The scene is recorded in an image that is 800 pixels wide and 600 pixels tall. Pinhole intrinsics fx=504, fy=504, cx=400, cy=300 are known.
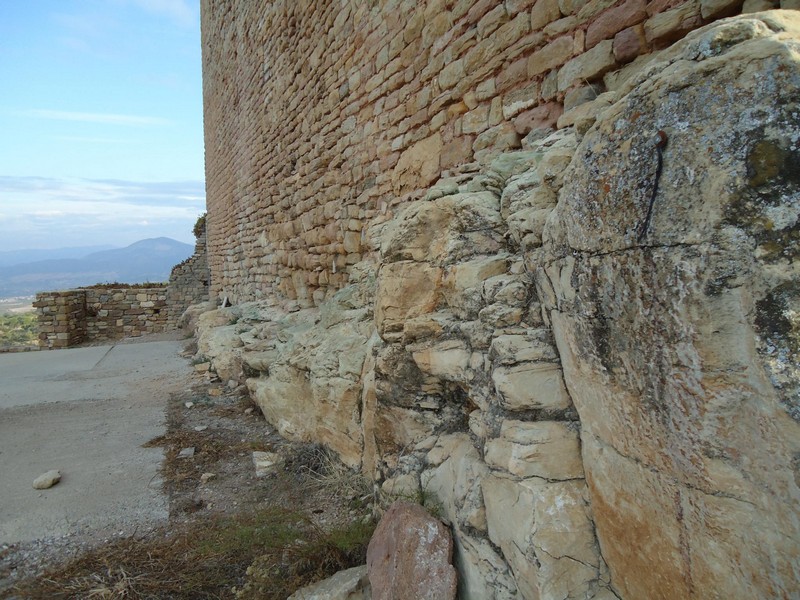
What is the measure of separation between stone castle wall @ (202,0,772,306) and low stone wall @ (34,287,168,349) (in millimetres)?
6990

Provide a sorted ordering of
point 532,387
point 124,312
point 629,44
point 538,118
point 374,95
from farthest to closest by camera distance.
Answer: point 124,312
point 374,95
point 538,118
point 629,44
point 532,387

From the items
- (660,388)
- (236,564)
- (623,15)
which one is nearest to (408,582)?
(236,564)

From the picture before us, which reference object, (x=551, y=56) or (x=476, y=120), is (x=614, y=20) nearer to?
(x=551, y=56)

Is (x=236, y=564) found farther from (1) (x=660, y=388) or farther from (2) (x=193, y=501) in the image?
(1) (x=660, y=388)

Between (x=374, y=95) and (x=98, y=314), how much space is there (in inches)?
507

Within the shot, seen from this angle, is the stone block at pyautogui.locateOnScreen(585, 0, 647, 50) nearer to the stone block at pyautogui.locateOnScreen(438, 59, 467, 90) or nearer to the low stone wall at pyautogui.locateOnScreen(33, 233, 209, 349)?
the stone block at pyautogui.locateOnScreen(438, 59, 467, 90)

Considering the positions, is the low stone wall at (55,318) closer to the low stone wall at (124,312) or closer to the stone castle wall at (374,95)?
the low stone wall at (124,312)

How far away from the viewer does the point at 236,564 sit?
2355 millimetres

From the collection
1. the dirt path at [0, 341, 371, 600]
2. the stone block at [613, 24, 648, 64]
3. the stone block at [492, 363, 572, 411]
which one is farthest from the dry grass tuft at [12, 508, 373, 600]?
the stone block at [613, 24, 648, 64]

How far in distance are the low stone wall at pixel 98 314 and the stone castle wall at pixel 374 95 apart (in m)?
6.99

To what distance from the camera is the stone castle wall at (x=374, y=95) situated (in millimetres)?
2408

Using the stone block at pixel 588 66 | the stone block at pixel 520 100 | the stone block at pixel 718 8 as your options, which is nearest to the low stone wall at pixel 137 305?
the stone block at pixel 520 100

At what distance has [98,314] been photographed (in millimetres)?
13930

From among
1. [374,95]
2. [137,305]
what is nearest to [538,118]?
[374,95]
